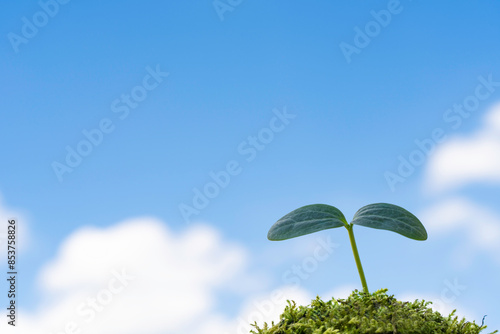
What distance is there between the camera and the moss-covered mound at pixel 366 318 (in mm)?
1521

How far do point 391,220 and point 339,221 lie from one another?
21 cm

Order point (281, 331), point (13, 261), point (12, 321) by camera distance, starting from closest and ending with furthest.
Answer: point (281, 331) < point (12, 321) < point (13, 261)

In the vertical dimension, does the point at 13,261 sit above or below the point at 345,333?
above

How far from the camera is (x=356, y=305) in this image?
5.49ft

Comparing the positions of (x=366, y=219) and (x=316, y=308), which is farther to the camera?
(x=366, y=219)

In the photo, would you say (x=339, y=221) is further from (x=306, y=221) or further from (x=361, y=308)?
(x=361, y=308)

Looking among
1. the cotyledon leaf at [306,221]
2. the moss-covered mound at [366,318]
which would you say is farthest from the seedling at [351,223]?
the moss-covered mound at [366,318]

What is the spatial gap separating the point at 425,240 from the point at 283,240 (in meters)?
0.55

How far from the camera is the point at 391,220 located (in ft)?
6.07

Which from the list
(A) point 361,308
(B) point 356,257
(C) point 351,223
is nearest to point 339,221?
(C) point 351,223

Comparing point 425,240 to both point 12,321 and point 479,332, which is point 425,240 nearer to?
point 479,332

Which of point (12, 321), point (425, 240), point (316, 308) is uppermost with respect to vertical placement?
point (12, 321)

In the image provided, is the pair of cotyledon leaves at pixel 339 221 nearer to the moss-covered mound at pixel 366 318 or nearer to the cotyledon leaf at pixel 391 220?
the cotyledon leaf at pixel 391 220

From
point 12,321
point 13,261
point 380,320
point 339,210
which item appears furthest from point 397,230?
point 13,261
